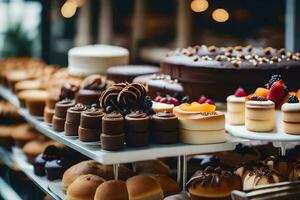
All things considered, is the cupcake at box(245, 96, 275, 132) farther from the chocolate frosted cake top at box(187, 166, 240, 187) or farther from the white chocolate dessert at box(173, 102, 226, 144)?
the chocolate frosted cake top at box(187, 166, 240, 187)

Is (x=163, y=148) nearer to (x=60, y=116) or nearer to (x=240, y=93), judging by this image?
(x=240, y=93)

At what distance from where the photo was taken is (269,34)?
530cm

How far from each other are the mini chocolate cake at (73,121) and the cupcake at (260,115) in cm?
80

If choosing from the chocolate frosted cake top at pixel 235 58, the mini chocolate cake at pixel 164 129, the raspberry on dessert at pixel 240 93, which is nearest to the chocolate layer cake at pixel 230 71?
the chocolate frosted cake top at pixel 235 58

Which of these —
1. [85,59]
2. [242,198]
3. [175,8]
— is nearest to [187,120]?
[242,198]

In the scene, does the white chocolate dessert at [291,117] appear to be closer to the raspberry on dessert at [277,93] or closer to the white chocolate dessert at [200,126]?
the raspberry on dessert at [277,93]

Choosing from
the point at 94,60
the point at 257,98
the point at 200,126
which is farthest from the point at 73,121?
the point at 94,60

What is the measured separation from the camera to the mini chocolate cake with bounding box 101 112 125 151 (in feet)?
8.52

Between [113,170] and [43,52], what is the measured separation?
340 cm

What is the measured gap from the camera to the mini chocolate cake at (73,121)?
2.99 metres

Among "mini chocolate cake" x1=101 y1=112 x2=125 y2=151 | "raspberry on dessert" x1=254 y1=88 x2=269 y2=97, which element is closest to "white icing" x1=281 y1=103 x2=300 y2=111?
"raspberry on dessert" x1=254 y1=88 x2=269 y2=97

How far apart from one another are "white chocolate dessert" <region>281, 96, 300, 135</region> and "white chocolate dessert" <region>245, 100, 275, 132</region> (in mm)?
58

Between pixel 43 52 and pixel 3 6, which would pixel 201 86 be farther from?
pixel 3 6

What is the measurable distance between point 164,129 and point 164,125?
2 centimetres
